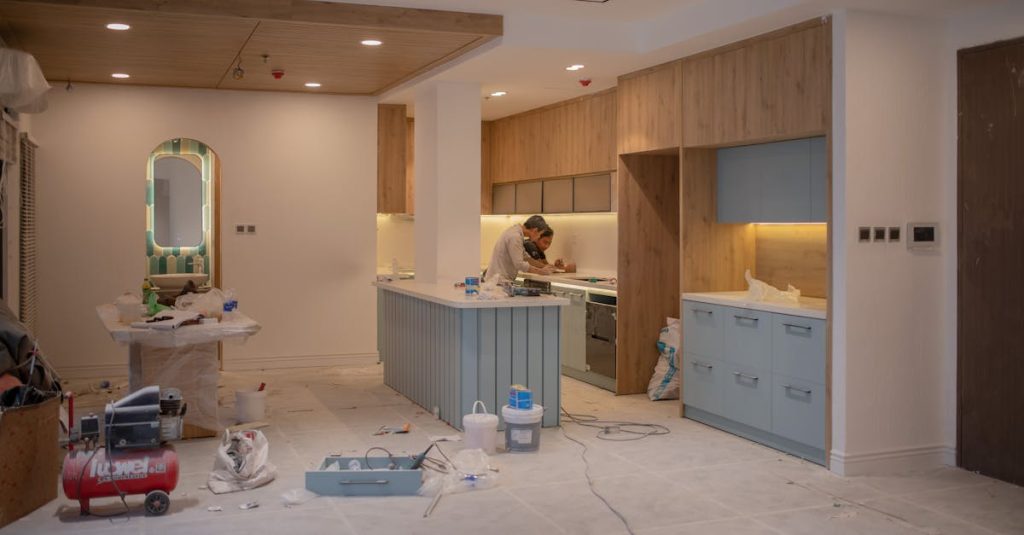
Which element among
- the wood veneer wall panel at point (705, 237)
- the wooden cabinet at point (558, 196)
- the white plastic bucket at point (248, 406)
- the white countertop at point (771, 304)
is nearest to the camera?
the white countertop at point (771, 304)

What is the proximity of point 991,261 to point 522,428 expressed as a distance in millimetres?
2778

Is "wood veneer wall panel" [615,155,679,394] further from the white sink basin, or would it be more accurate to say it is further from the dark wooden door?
the white sink basin

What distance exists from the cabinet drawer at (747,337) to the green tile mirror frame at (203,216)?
5218 millimetres

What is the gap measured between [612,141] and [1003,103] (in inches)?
130

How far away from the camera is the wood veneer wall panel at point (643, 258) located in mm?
7375

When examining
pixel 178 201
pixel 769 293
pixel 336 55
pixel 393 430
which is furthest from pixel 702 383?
pixel 178 201

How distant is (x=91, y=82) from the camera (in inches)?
323

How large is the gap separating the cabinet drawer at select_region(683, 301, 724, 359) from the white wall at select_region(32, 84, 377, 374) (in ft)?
12.2

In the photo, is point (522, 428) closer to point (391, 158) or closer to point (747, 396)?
point (747, 396)

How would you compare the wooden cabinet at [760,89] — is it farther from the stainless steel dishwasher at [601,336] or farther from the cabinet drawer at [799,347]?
A: the stainless steel dishwasher at [601,336]

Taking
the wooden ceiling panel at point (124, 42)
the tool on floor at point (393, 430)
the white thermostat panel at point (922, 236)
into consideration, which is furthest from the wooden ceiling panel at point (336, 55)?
the white thermostat panel at point (922, 236)

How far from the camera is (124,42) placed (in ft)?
21.0

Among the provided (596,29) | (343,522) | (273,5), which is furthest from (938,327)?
(273,5)

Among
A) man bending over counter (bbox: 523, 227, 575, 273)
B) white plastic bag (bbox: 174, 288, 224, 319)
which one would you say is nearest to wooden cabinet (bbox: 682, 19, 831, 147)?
man bending over counter (bbox: 523, 227, 575, 273)
